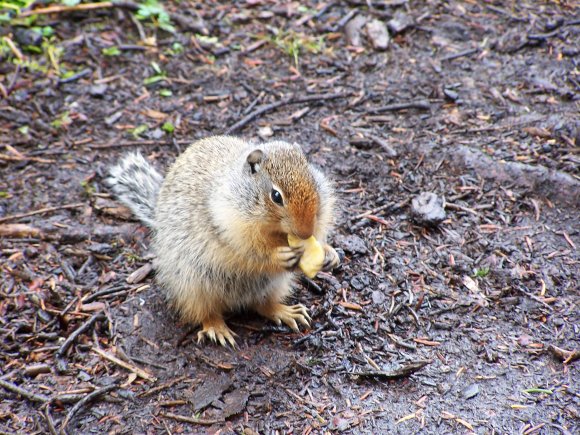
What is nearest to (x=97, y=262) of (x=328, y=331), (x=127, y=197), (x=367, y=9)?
(x=127, y=197)

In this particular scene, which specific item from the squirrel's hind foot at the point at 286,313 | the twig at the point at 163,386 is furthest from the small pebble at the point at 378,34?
the twig at the point at 163,386

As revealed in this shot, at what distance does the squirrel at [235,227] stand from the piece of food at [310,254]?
4cm

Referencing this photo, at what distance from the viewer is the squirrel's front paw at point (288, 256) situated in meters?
4.05

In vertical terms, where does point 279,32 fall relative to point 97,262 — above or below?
above

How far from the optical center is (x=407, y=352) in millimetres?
4242

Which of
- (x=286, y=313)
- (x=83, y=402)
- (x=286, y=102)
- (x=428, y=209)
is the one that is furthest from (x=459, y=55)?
(x=83, y=402)

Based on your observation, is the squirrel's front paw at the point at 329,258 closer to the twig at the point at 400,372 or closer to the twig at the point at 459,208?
the twig at the point at 400,372

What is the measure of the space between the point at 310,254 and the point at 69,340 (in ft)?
6.08

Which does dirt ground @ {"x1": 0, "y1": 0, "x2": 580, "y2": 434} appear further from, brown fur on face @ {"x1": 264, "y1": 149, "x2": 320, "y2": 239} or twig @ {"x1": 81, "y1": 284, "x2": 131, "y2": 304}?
brown fur on face @ {"x1": 264, "y1": 149, "x2": 320, "y2": 239}

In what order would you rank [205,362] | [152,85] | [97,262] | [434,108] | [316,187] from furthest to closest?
1. [152,85]
2. [434,108]
3. [97,262]
4. [205,362]
5. [316,187]

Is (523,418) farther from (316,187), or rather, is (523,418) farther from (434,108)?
(434,108)

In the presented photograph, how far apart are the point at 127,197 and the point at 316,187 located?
204cm

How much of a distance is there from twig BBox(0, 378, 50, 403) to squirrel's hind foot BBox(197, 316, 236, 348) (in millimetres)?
1094

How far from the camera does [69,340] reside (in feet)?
14.5
